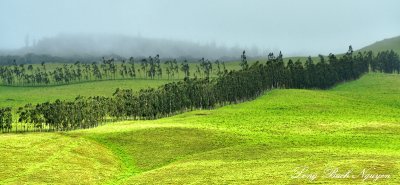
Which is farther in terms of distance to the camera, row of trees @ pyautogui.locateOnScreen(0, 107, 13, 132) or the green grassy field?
row of trees @ pyautogui.locateOnScreen(0, 107, 13, 132)

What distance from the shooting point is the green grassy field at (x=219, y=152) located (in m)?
67.0

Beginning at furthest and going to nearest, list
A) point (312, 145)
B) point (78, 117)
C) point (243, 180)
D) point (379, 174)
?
1. point (78, 117)
2. point (312, 145)
3. point (243, 180)
4. point (379, 174)

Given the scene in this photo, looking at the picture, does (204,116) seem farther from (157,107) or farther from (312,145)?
(312,145)


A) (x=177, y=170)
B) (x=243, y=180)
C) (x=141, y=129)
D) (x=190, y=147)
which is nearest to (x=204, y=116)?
(x=141, y=129)

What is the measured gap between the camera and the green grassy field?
220ft

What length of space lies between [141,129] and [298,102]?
8084 cm

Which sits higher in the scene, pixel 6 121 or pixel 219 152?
pixel 6 121

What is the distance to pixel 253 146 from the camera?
96.2m

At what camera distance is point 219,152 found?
92.0 metres

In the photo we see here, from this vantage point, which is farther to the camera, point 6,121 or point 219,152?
point 6,121

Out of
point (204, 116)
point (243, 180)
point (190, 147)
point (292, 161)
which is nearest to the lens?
point (243, 180)

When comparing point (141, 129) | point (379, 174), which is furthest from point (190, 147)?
point (379, 174)

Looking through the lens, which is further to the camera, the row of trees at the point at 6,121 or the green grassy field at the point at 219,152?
the row of trees at the point at 6,121

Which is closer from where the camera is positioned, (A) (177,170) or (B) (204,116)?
(A) (177,170)
